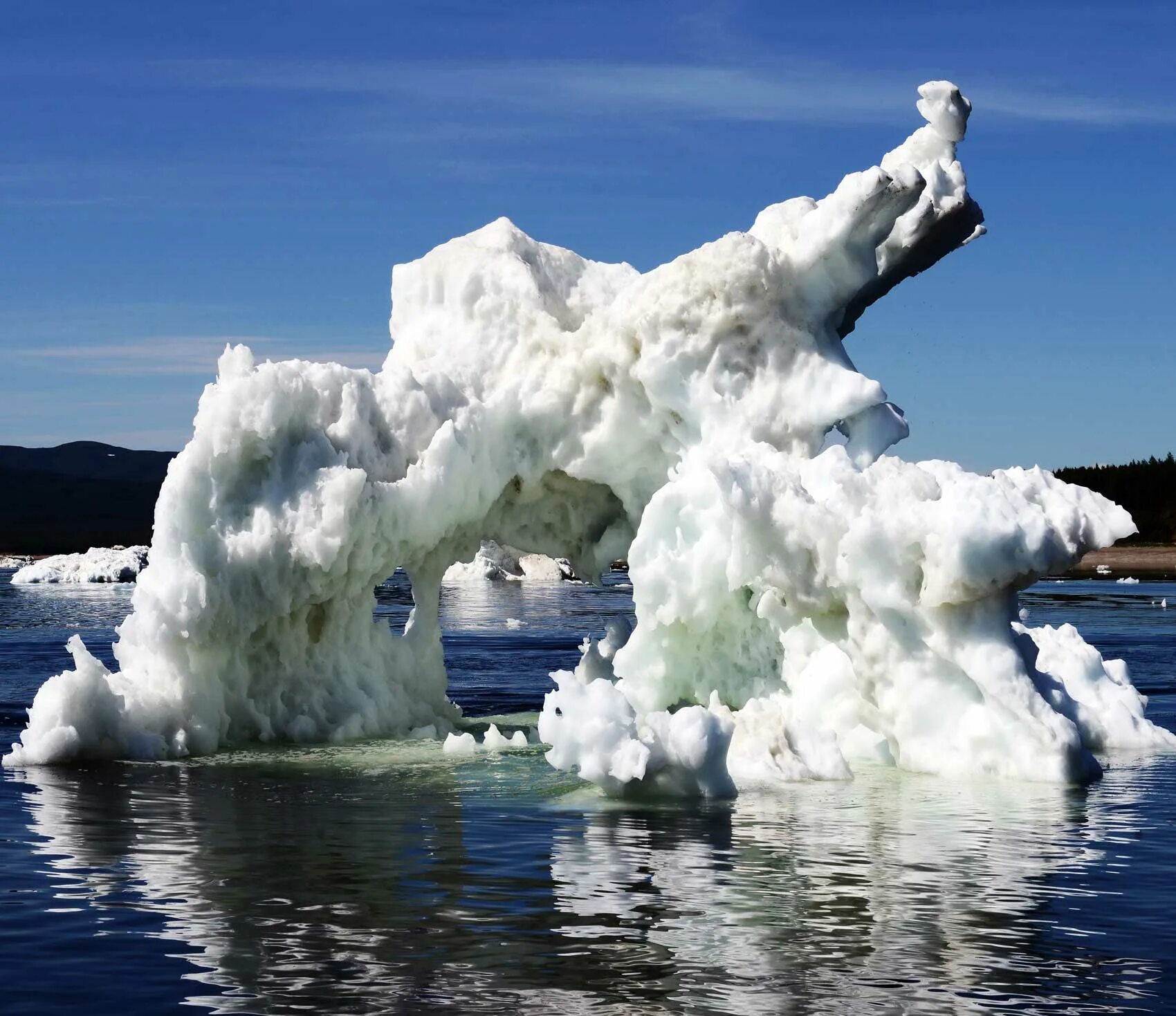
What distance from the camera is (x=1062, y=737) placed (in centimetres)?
1998

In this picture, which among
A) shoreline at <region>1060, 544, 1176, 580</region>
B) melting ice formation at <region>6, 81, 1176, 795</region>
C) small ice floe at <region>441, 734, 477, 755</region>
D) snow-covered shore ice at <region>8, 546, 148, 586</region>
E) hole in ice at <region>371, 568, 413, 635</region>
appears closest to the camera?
melting ice formation at <region>6, 81, 1176, 795</region>

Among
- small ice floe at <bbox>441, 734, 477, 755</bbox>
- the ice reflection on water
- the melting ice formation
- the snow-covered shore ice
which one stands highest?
the snow-covered shore ice

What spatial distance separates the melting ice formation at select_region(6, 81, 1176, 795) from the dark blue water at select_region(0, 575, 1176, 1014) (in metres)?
1.16

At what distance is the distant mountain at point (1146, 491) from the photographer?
136 metres

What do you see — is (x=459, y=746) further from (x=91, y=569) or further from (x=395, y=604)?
(x=91, y=569)

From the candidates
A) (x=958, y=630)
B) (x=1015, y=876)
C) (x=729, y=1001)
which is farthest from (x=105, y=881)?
(x=958, y=630)

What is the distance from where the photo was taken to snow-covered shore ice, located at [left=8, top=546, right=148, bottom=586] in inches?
3979

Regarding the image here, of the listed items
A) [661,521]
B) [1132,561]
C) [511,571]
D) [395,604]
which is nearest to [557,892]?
[661,521]

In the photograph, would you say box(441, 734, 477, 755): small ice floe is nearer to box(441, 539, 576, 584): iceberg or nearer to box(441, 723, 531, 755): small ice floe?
box(441, 723, 531, 755): small ice floe

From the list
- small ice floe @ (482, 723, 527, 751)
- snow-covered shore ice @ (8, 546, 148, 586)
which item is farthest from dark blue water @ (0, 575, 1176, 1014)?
snow-covered shore ice @ (8, 546, 148, 586)

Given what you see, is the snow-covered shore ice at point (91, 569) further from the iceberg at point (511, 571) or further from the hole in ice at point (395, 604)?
the iceberg at point (511, 571)

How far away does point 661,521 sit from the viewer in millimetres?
22234

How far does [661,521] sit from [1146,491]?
12765 centimetres

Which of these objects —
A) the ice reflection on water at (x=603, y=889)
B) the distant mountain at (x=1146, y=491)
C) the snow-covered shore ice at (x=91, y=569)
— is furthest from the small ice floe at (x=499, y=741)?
the distant mountain at (x=1146, y=491)
